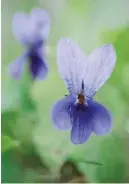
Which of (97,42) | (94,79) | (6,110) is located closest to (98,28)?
(97,42)

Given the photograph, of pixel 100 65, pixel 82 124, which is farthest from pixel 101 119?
pixel 100 65

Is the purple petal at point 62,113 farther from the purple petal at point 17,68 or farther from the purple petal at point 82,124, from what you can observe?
the purple petal at point 17,68

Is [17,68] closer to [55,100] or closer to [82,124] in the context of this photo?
[55,100]

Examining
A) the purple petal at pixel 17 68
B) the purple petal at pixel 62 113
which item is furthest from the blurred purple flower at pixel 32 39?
the purple petal at pixel 62 113

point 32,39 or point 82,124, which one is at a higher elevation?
point 32,39

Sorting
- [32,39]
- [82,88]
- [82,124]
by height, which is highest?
[32,39]

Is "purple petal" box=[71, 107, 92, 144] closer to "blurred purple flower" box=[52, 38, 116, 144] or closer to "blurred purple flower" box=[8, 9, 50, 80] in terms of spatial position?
"blurred purple flower" box=[52, 38, 116, 144]
